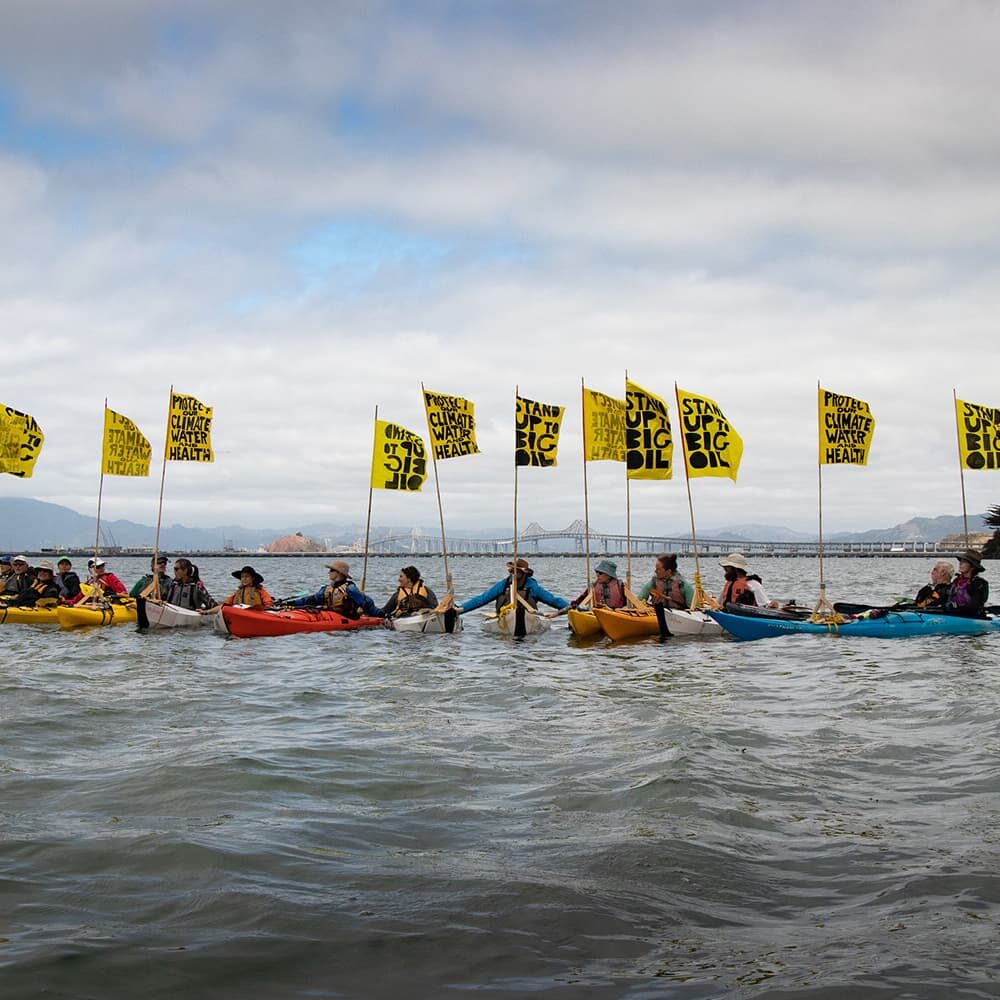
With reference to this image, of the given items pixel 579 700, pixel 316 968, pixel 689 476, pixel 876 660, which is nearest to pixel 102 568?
pixel 689 476

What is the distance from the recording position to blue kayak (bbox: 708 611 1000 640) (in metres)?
22.0

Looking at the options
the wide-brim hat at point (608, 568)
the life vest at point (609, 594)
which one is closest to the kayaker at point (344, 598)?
the life vest at point (609, 594)

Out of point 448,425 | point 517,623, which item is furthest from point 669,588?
point 448,425

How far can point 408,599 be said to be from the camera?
25.3 m

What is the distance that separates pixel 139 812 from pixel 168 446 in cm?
2119

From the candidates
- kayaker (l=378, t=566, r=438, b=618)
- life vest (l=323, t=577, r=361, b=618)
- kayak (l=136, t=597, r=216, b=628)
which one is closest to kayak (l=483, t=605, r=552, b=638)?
kayaker (l=378, t=566, r=438, b=618)

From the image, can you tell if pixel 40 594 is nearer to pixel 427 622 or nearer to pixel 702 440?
pixel 427 622

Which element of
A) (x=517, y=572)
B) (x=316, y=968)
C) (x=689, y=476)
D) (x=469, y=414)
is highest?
(x=469, y=414)

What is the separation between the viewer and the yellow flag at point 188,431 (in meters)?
27.9

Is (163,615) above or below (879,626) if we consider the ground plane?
above

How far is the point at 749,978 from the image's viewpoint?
16.6 ft

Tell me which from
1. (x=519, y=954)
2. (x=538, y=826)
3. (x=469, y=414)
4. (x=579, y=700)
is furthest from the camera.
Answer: (x=469, y=414)

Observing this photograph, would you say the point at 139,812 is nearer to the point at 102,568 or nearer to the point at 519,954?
the point at 519,954

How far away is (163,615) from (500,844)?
19665mm
